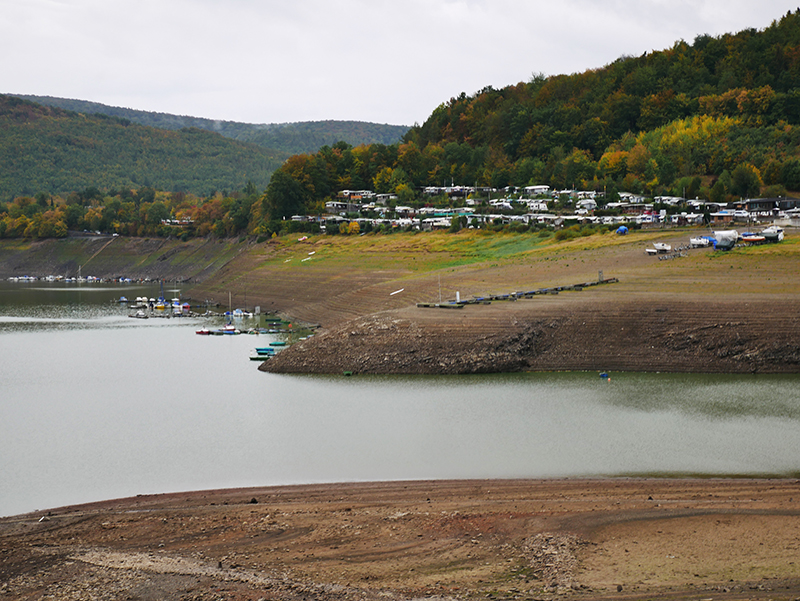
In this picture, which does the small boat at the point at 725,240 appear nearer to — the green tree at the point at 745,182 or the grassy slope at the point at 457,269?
the grassy slope at the point at 457,269

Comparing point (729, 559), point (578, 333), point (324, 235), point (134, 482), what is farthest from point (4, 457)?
point (324, 235)

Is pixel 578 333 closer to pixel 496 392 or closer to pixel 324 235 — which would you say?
pixel 496 392

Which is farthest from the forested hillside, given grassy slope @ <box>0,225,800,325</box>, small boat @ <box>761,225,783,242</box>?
small boat @ <box>761,225,783,242</box>

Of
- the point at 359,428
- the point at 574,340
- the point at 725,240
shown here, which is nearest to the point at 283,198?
the point at 725,240

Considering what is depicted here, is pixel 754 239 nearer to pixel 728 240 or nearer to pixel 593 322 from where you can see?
pixel 728 240

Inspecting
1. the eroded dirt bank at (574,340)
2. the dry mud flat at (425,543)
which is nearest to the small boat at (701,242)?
the eroded dirt bank at (574,340)

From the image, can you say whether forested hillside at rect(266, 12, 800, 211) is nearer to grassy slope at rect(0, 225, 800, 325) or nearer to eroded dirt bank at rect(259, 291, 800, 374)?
grassy slope at rect(0, 225, 800, 325)
